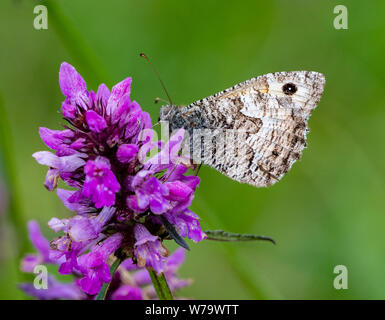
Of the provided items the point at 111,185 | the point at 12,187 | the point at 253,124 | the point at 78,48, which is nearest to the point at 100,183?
the point at 111,185

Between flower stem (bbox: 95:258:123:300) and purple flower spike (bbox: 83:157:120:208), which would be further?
flower stem (bbox: 95:258:123:300)

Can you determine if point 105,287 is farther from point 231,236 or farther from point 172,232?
point 231,236

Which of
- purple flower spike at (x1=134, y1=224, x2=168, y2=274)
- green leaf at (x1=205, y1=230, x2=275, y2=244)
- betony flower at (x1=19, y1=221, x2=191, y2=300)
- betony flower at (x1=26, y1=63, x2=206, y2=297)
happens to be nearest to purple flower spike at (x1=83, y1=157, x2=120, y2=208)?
betony flower at (x1=26, y1=63, x2=206, y2=297)

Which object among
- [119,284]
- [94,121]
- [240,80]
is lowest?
[119,284]

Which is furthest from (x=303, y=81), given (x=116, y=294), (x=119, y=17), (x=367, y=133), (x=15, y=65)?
(x=15, y=65)

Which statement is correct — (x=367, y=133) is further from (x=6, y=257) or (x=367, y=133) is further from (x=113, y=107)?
(x=6, y=257)

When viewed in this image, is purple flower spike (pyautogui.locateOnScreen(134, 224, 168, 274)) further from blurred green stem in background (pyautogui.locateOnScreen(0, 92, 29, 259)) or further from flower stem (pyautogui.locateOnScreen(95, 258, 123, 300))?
blurred green stem in background (pyautogui.locateOnScreen(0, 92, 29, 259))

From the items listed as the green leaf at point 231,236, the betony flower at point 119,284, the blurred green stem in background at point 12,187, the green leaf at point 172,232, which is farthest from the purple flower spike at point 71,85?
the blurred green stem in background at point 12,187
